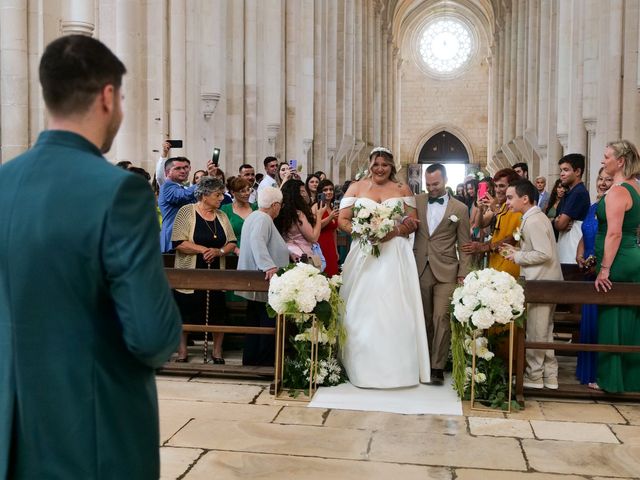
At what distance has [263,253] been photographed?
22.9 ft

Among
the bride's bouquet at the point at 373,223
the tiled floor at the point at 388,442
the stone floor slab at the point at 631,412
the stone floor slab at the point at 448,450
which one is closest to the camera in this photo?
the tiled floor at the point at 388,442

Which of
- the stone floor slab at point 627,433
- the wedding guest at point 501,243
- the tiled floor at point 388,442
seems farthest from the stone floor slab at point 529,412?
the wedding guest at point 501,243

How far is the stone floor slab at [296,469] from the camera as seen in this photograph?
4.64m

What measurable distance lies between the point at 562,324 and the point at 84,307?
23.6 ft

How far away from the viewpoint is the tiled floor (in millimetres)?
4742

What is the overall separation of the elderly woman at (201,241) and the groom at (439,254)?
5.84 ft

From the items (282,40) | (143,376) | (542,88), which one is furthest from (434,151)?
(143,376)

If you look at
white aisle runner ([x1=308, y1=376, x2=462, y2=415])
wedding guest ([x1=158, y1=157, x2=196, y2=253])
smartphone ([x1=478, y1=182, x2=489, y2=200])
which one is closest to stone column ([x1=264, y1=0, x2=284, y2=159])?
smartphone ([x1=478, y1=182, x2=489, y2=200])

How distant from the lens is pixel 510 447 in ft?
17.1

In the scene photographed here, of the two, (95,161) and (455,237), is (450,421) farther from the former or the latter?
(95,161)

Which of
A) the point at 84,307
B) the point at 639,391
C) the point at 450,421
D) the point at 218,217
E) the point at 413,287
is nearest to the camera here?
the point at 84,307

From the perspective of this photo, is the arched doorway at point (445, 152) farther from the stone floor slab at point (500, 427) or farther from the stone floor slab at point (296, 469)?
the stone floor slab at point (296, 469)

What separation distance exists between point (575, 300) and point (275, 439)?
97.9 inches

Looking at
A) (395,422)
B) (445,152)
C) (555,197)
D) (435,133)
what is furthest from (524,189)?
(445,152)
